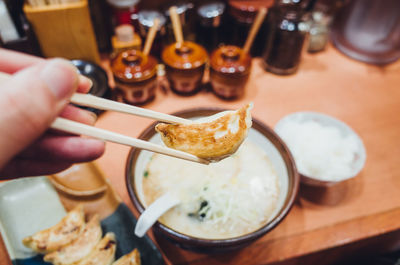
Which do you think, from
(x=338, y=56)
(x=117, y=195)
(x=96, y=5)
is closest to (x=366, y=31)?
(x=338, y=56)

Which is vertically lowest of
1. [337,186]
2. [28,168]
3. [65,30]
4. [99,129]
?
[337,186]

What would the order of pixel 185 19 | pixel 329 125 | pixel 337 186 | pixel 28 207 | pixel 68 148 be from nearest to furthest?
pixel 68 148
pixel 28 207
pixel 337 186
pixel 329 125
pixel 185 19

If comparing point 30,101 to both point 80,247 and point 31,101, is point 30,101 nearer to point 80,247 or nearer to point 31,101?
point 31,101

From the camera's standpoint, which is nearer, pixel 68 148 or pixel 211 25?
pixel 68 148

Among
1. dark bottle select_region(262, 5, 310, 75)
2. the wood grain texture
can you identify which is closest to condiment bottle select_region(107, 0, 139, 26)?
the wood grain texture

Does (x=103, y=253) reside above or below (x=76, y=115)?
below

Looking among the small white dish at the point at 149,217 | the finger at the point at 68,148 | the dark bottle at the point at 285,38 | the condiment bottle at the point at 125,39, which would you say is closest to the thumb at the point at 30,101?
the finger at the point at 68,148

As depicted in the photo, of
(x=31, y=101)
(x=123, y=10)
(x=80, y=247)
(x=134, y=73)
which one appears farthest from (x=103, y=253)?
(x=123, y=10)

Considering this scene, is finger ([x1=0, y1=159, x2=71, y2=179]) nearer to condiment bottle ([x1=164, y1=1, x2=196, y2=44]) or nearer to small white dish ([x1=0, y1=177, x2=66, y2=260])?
small white dish ([x1=0, y1=177, x2=66, y2=260])
